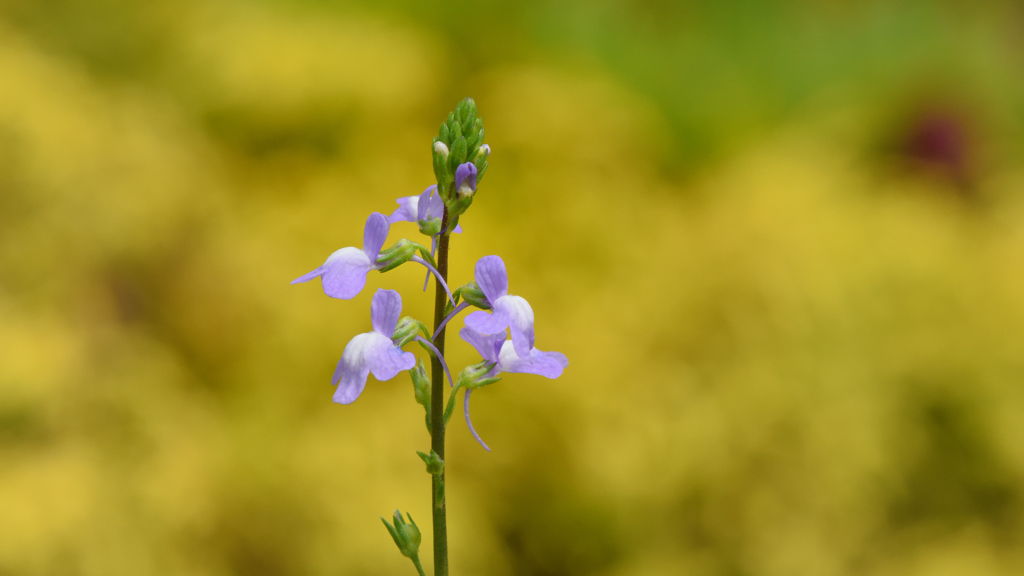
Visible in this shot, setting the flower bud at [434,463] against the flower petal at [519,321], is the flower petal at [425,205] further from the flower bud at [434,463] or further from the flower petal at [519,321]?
the flower bud at [434,463]

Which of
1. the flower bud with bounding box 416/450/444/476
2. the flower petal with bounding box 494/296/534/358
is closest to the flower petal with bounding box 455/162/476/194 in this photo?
the flower petal with bounding box 494/296/534/358

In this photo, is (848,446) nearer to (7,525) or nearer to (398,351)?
(398,351)

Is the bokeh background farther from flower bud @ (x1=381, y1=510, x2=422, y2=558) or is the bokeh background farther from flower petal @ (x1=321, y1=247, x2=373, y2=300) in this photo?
flower petal @ (x1=321, y1=247, x2=373, y2=300)

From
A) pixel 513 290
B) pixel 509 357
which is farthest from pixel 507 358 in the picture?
pixel 513 290

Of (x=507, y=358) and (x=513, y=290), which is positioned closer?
(x=507, y=358)

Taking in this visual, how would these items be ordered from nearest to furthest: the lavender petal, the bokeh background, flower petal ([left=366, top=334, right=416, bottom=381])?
flower petal ([left=366, top=334, right=416, bottom=381]) < the lavender petal < the bokeh background

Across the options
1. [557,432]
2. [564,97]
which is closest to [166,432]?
[557,432]

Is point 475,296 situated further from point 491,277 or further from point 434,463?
point 434,463
